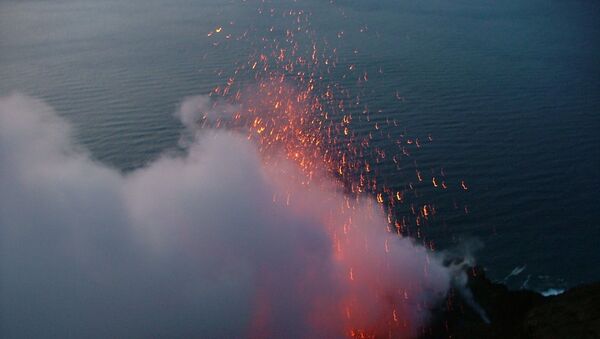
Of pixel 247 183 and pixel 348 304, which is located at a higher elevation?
pixel 247 183

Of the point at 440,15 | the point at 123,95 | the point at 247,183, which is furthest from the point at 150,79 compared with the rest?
the point at 440,15

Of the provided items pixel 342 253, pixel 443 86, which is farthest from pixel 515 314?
pixel 443 86

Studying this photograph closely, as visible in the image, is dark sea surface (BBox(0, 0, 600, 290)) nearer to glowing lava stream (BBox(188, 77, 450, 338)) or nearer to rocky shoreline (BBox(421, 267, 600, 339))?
rocky shoreline (BBox(421, 267, 600, 339))

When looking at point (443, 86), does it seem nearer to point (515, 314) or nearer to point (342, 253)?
point (342, 253)

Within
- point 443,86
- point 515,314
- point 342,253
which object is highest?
point 443,86

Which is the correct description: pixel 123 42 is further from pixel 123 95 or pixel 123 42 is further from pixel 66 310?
pixel 66 310

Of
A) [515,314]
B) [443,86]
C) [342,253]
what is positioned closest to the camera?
[515,314]
